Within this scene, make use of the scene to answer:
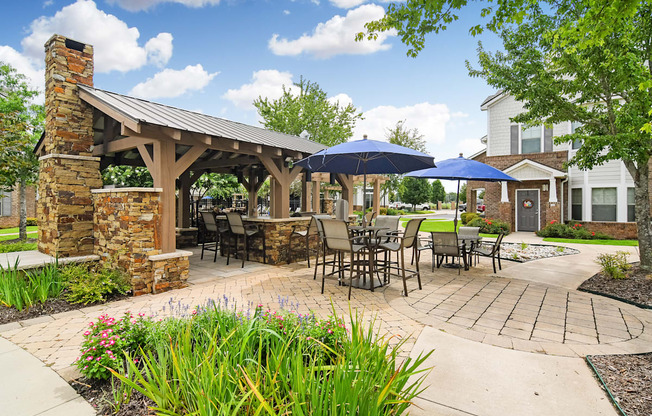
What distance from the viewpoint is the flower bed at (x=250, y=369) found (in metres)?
1.78

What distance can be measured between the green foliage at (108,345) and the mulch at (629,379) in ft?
11.8

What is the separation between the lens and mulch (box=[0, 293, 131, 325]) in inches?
162

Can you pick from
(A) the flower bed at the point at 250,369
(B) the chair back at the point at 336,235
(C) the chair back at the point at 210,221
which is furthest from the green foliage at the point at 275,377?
(C) the chair back at the point at 210,221

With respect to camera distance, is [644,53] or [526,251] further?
[526,251]

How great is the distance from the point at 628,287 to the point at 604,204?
1129 centimetres

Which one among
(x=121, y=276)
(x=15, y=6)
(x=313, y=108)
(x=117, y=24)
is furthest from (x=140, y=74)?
(x=121, y=276)

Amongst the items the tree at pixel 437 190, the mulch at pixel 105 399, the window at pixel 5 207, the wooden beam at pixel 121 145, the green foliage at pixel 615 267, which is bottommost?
the mulch at pixel 105 399

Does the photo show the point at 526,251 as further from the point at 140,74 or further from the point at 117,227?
the point at 140,74

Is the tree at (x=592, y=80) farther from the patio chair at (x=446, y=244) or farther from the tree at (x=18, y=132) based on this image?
the tree at (x=18, y=132)

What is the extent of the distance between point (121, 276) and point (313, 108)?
1693cm

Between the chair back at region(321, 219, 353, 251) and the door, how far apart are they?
14375 millimetres

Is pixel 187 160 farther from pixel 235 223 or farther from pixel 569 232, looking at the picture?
pixel 569 232

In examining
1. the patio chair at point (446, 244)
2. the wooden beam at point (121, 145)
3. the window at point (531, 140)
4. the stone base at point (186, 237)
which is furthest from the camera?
the window at point (531, 140)

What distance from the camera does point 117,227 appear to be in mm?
5418
